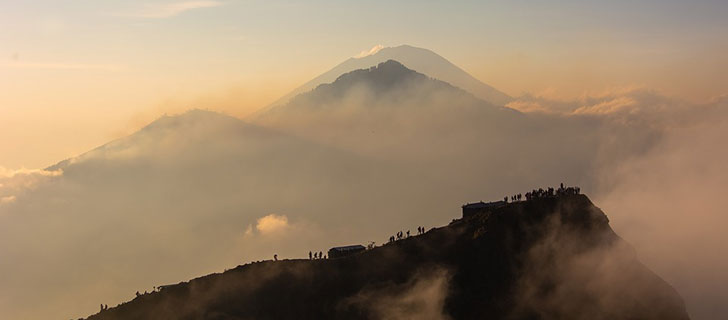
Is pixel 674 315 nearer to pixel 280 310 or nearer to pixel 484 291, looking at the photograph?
pixel 484 291

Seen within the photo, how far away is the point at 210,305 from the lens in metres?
144

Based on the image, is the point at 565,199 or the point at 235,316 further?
the point at 565,199

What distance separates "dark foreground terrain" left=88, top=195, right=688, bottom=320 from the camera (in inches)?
5541

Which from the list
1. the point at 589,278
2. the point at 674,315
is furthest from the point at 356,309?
the point at 674,315

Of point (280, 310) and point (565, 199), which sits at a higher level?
point (565, 199)

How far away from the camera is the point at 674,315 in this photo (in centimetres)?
14738

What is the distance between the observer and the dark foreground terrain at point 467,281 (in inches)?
5541

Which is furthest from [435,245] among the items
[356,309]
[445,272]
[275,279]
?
[275,279]

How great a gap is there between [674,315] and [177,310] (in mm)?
84642

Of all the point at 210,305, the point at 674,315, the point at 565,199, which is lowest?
the point at 674,315

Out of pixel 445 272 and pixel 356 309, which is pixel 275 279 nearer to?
pixel 356 309

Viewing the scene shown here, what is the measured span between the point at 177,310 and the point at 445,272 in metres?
45.6

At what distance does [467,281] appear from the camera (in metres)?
142

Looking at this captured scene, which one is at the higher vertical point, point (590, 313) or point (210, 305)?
point (210, 305)
